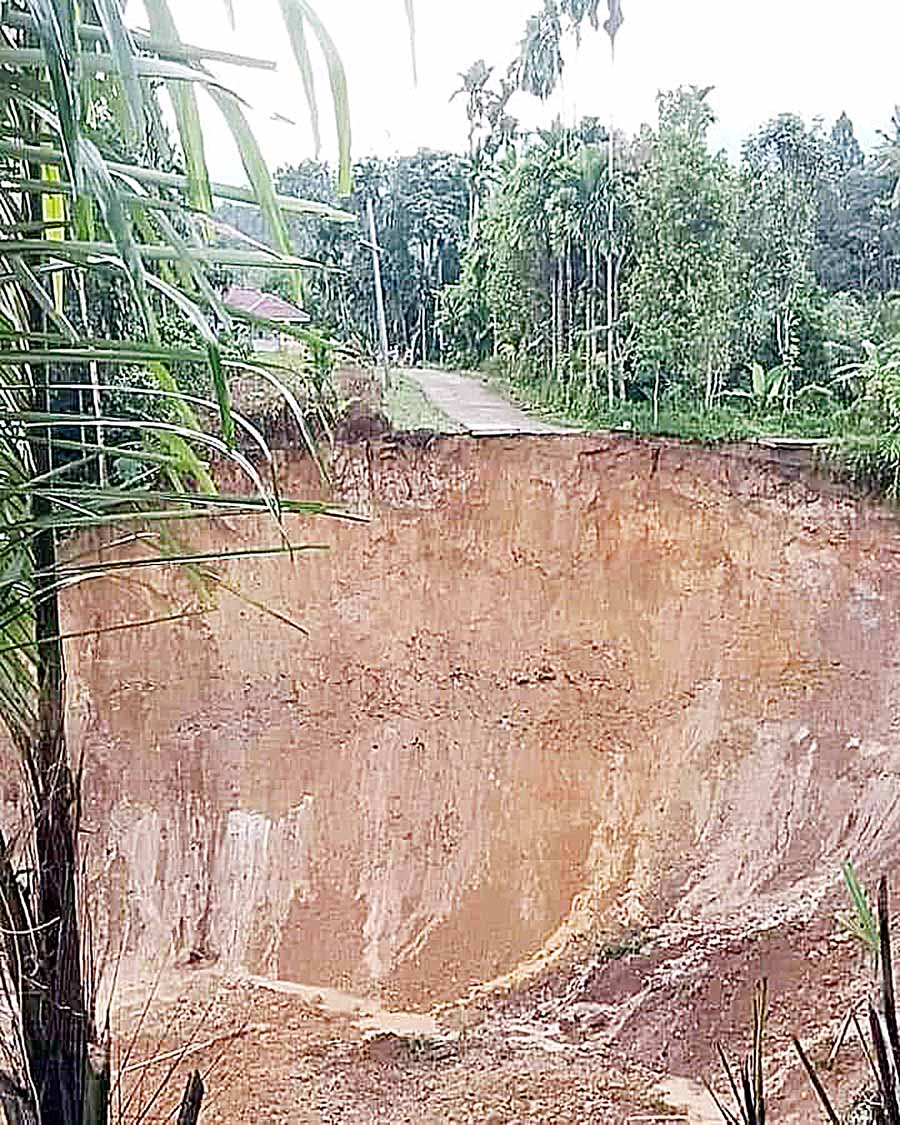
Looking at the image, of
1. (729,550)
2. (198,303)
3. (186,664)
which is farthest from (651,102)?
(198,303)

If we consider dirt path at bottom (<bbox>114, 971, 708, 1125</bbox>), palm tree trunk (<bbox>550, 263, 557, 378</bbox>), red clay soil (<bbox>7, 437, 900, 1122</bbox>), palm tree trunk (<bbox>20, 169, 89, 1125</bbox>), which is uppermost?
palm tree trunk (<bbox>550, 263, 557, 378</bbox>)

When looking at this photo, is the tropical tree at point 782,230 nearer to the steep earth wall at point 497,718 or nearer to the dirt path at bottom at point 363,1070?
the steep earth wall at point 497,718

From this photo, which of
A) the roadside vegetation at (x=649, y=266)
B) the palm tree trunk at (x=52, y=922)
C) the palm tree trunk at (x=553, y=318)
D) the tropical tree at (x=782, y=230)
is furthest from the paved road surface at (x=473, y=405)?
the palm tree trunk at (x=52, y=922)

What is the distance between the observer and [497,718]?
9.77 ft

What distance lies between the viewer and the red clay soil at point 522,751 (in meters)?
2.48

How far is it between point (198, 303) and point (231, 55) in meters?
0.09

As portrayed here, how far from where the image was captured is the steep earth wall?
103 inches

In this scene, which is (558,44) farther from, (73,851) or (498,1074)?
(73,851)

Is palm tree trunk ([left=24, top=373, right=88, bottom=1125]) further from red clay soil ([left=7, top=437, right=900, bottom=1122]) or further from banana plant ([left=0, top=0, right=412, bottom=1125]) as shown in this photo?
red clay soil ([left=7, top=437, right=900, bottom=1122])

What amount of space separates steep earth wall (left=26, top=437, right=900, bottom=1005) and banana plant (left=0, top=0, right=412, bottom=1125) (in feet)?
6.49

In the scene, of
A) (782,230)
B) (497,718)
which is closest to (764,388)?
(782,230)

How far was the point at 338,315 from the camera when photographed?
2.87 m

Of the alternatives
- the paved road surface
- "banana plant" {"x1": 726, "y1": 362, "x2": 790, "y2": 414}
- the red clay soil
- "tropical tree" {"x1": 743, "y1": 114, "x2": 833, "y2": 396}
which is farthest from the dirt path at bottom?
"tropical tree" {"x1": 743, "y1": 114, "x2": 833, "y2": 396}

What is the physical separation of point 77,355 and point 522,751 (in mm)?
2591
